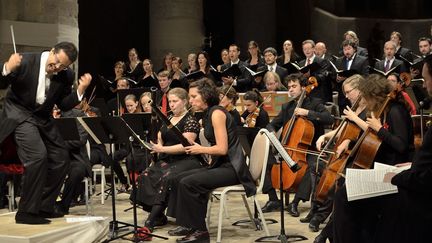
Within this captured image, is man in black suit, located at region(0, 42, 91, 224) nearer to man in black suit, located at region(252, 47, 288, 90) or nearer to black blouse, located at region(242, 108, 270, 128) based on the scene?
black blouse, located at region(242, 108, 270, 128)

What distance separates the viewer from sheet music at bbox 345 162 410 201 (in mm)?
3377

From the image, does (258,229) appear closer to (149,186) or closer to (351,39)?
(149,186)

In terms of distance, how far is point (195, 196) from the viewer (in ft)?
17.1

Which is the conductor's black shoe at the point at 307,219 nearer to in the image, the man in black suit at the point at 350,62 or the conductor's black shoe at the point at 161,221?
the conductor's black shoe at the point at 161,221

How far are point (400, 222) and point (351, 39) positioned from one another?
684cm

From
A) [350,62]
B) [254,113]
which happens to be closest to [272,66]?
[350,62]

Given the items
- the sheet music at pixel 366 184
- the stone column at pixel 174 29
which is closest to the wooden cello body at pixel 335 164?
the sheet music at pixel 366 184

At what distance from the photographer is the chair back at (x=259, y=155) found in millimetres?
5316

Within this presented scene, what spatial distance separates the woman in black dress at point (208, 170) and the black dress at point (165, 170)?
223 mm

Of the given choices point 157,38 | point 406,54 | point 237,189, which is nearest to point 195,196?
point 237,189

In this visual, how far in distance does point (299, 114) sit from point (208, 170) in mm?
1324

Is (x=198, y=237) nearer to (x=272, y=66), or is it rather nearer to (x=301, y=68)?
(x=301, y=68)

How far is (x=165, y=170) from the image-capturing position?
583 centimetres

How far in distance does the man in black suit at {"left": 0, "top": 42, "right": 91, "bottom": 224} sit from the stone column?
8354 mm
